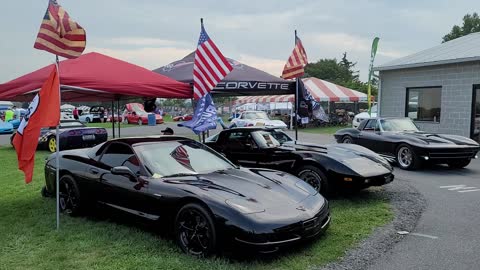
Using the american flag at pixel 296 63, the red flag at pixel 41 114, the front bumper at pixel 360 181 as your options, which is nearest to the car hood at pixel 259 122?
the american flag at pixel 296 63

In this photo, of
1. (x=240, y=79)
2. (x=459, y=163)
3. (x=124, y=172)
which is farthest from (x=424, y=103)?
(x=124, y=172)

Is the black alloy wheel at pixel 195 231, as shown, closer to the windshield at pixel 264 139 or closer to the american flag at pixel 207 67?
the windshield at pixel 264 139

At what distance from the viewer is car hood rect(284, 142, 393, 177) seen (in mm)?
7070

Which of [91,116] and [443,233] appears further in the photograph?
[91,116]

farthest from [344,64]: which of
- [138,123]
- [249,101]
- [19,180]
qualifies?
[19,180]

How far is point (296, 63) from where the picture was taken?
11.3 metres

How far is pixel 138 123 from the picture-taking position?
4162 cm

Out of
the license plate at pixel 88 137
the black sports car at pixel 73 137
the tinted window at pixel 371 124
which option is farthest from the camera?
the license plate at pixel 88 137

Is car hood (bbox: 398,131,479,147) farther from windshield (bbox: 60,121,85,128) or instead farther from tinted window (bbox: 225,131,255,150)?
windshield (bbox: 60,121,85,128)

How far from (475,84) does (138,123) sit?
104 ft

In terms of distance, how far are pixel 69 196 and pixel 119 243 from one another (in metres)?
1.88

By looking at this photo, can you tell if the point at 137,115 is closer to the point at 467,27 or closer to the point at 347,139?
the point at 347,139

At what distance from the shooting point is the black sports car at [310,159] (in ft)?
22.9

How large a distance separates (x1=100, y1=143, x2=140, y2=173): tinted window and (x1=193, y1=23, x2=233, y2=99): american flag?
2.59 meters
